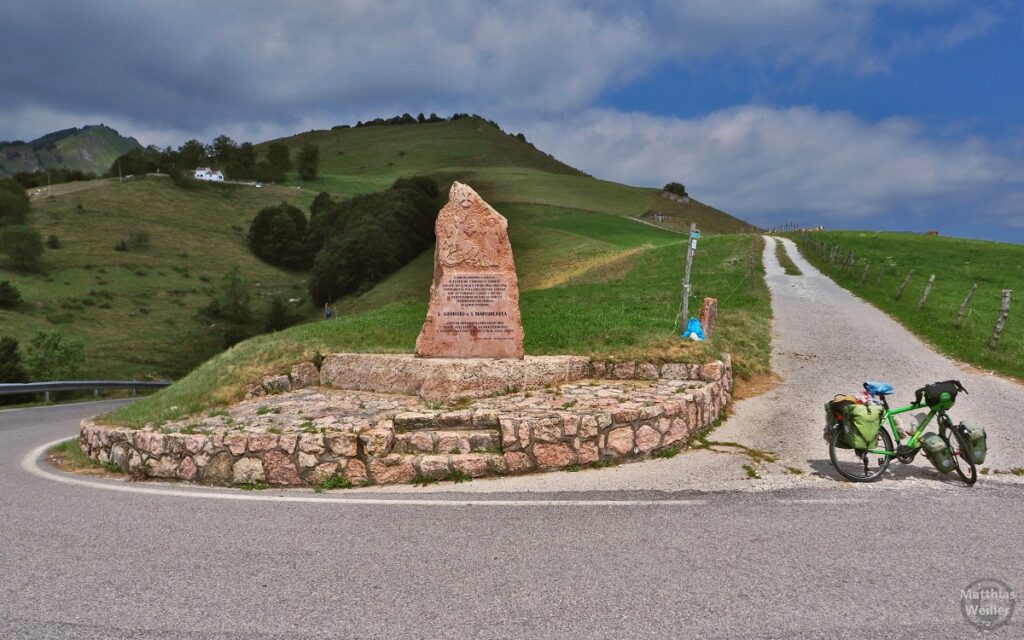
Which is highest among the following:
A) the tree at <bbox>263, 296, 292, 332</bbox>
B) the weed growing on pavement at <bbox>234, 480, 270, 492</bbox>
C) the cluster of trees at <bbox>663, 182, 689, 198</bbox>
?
the cluster of trees at <bbox>663, 182, 689, 198</bbox>

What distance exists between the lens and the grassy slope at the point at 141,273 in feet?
184

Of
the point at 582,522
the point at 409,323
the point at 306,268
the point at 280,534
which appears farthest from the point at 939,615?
the point at 306,268

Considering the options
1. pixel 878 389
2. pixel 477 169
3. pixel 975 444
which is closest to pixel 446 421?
pixel 878 389

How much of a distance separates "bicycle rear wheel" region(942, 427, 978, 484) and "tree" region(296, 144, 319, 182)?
145895mm

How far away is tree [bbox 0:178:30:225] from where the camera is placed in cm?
8625

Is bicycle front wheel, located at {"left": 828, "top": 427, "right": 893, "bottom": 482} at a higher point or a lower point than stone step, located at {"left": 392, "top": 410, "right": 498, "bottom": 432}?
lower

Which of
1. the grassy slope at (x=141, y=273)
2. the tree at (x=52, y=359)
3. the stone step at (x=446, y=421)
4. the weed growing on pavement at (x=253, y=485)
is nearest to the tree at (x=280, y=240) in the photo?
the grassy slope at (x=141, y=273)

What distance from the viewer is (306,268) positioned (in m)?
99.5

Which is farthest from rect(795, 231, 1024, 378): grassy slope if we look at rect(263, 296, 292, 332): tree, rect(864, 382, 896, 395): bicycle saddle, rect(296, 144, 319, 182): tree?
rect(296, 144, 319, 182): tree

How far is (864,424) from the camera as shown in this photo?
7230mm

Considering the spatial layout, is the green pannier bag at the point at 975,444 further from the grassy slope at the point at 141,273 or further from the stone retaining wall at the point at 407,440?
the grassy slope at the point at 141,273

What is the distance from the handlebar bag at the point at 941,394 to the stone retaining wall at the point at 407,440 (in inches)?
121

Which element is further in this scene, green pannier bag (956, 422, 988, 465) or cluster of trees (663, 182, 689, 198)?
cluster of trees (663, 182, 689, 198)

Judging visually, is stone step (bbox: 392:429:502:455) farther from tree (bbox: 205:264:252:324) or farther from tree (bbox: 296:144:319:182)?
tree (bbox: 296:144:319:182)
